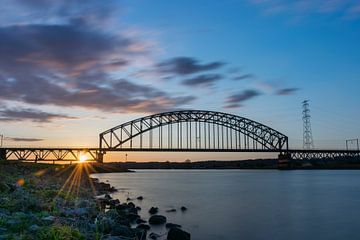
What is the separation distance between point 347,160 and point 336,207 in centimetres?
16712

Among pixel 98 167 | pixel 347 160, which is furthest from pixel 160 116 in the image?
pixel 347 160

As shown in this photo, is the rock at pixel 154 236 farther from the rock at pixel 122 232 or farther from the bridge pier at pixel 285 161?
the bridge pier at pixel 285 161

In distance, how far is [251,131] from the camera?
14300cm

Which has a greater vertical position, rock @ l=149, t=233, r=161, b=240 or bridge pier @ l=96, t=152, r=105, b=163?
bridge pier @ l=96, t=152, r=105, b=163

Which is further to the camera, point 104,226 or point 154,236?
point 154,236

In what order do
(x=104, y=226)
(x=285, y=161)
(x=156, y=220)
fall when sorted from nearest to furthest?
(x=104, y=226) → (x=156, y=220) → (x=285, y=161)

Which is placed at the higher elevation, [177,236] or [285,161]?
[285,161]

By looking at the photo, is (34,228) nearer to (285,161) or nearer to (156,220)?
(156,220)

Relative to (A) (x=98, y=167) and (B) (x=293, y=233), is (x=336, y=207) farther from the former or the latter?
(A) (x=98, y=167)

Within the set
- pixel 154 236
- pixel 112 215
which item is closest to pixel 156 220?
pixel 112 215

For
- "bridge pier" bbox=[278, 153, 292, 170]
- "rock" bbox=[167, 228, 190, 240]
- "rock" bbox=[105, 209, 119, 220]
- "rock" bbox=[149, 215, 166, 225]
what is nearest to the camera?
"rock" bbox=[167, 228, 190, 240]

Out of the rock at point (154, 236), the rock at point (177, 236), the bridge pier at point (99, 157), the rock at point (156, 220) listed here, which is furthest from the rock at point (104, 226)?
the bridge pier at point (99, 157)

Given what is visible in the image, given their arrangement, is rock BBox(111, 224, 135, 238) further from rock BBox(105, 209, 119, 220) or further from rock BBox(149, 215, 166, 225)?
rock BBox(149, 215, 166, 225)

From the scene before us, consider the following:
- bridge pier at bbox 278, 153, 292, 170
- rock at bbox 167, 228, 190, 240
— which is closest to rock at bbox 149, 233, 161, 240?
rock at bbox 167, 228, 190, 240
